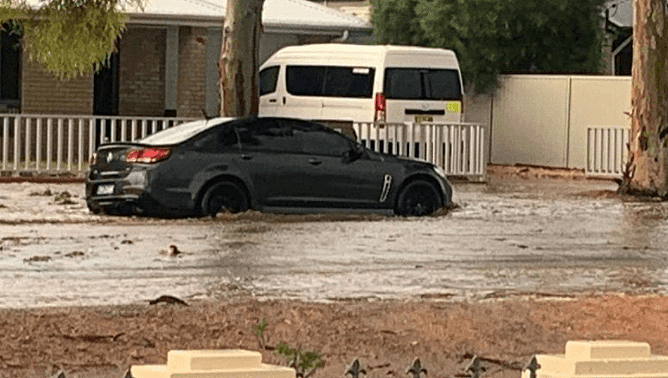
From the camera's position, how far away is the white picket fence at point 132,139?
3441 centimetres

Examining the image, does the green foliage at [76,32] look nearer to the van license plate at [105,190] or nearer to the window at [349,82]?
the van license plate at [105,190]

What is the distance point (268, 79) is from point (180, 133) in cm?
1406

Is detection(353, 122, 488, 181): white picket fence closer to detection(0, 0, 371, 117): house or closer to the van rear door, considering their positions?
the van rear door

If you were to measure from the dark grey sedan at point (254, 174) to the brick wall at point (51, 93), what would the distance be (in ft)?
41.6

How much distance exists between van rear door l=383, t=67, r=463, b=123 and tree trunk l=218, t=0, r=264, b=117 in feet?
18.7

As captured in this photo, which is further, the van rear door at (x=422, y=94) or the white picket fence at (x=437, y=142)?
the van rear door at (x=422, y=94)

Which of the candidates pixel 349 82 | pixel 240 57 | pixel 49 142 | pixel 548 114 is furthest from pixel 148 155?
pixel 548 114

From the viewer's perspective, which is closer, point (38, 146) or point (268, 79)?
point (38, 146)

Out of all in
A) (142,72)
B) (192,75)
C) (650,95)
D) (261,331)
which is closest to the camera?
(261,331)

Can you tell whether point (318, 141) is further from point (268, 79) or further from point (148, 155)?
point (268, 79)

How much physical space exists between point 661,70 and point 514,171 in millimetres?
9492

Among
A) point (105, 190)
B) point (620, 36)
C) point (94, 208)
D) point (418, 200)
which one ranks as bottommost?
point (94, 208)

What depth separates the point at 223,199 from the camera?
85.6 feet

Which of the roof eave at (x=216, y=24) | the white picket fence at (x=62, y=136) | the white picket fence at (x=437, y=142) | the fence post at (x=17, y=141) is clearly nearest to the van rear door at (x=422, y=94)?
the white picket fence at (x=437, y=142)
